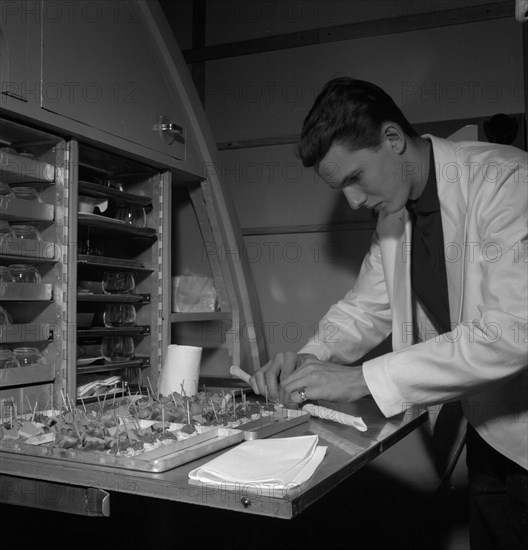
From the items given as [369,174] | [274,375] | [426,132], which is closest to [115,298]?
[274,375]

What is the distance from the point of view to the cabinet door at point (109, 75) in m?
1.83

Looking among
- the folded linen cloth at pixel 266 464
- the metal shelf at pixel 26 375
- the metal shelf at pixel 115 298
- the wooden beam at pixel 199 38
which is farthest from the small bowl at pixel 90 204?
the wooden beam at pixel 199 38

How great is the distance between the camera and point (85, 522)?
2143 millimetres

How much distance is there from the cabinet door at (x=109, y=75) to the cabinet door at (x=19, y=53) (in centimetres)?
3

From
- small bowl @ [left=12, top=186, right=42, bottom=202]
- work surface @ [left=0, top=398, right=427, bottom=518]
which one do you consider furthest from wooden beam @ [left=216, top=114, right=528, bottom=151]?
work surface @ [left=0, top=398, right=427, bottom=518]

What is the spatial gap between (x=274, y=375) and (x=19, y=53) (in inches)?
42.1

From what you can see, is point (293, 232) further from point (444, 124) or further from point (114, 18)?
point (114, 18)

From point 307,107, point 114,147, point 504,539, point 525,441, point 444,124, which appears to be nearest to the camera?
point 525,441

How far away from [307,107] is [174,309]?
1150 mm

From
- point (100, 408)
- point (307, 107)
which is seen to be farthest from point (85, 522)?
point (307, 107)

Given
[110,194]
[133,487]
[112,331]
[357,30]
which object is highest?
[357,30]

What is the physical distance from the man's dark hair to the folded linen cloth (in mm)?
816

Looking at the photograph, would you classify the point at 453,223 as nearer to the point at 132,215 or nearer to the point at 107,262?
the point at 107,262

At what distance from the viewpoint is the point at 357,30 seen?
115 inches
